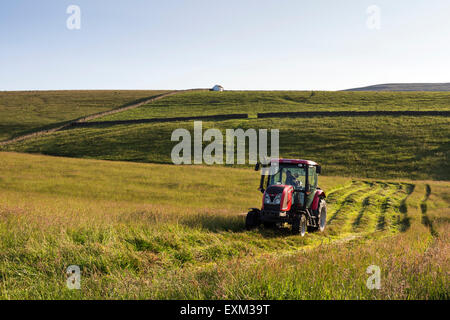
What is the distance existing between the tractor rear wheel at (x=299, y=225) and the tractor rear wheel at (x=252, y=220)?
124 cm

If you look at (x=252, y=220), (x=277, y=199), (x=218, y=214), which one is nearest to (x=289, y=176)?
(x=277, y=199)

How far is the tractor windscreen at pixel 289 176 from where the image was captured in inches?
545

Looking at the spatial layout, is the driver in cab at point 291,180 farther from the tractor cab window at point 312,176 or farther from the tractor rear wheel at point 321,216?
the tractor rear wheel at point 321,216

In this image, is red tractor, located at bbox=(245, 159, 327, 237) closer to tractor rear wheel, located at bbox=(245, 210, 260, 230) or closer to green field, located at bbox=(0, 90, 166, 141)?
tractor rear wheel, located at bbox=(245, 210, 260, 230)

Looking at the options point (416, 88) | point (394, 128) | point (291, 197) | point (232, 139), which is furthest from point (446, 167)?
point (416, 88)

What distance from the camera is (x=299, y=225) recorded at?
12.9 meters

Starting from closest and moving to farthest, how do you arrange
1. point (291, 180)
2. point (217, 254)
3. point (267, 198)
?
point (217, 254) < point (267, 198) < point (291, 180)

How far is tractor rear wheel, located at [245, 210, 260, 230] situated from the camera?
42.7 ft

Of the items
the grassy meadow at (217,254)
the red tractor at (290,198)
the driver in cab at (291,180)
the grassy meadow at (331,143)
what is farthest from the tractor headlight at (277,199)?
the grassy meadow at (331,143)

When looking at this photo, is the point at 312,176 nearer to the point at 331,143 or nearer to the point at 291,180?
the point at 291,180

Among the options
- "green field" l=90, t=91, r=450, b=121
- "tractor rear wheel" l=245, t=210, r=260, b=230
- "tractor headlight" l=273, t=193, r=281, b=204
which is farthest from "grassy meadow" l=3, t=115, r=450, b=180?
"tractor headlight" l=273, t=193, r=281, b=204

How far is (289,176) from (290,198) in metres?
1.05
